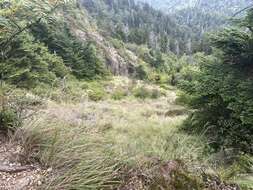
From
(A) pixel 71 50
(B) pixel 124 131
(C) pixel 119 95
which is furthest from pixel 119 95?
(B) pixel 124 131

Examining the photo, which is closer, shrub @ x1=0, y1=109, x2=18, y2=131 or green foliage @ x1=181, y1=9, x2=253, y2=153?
shrub @ x1=0, y1=109, x2=18, y2=131

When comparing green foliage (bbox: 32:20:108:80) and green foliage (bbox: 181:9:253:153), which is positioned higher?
green foliage (bbox: 181:9:253:153)

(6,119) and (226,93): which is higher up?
(6,119)

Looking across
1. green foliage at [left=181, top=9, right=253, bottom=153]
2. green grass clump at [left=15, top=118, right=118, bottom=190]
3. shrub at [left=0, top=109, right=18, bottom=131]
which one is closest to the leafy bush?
green foliage at [left=181, top=9, right=253, bottom=153]

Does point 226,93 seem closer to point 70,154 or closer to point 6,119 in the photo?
point 6,119

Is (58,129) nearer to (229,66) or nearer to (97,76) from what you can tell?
(229,66)

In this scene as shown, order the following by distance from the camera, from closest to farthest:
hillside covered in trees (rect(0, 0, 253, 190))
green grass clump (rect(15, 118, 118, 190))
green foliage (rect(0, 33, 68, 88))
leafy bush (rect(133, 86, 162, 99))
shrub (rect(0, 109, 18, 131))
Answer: green grass clump (rect(15, 118, 118, 190)) < hillside covered in trees (rect(0, 0, 253, 190)) < shrub (rect(0, 109, 18, 131)) < green foliage (rect(0, 33, 68, 88)) < leafy bush (rect(133, 86, 162, 99))

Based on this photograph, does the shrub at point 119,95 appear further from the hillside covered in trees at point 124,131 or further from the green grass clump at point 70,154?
the green grass clump at point 70,154

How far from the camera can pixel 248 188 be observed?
159 inches

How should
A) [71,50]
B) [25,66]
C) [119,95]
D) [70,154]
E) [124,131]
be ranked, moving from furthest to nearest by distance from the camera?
1. [71,50]
2. [119,95]
3. [25,66]
4. [124,131]
5. [70,154]

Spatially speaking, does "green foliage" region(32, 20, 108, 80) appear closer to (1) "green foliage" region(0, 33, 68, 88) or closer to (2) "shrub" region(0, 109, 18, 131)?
(1) "green foliage" region(0, 33, 68, 88)

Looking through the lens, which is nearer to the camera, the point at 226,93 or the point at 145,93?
the point at 226,93

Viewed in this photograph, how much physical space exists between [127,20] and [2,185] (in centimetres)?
11607

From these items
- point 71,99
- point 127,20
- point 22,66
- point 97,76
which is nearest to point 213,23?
point 127,20
